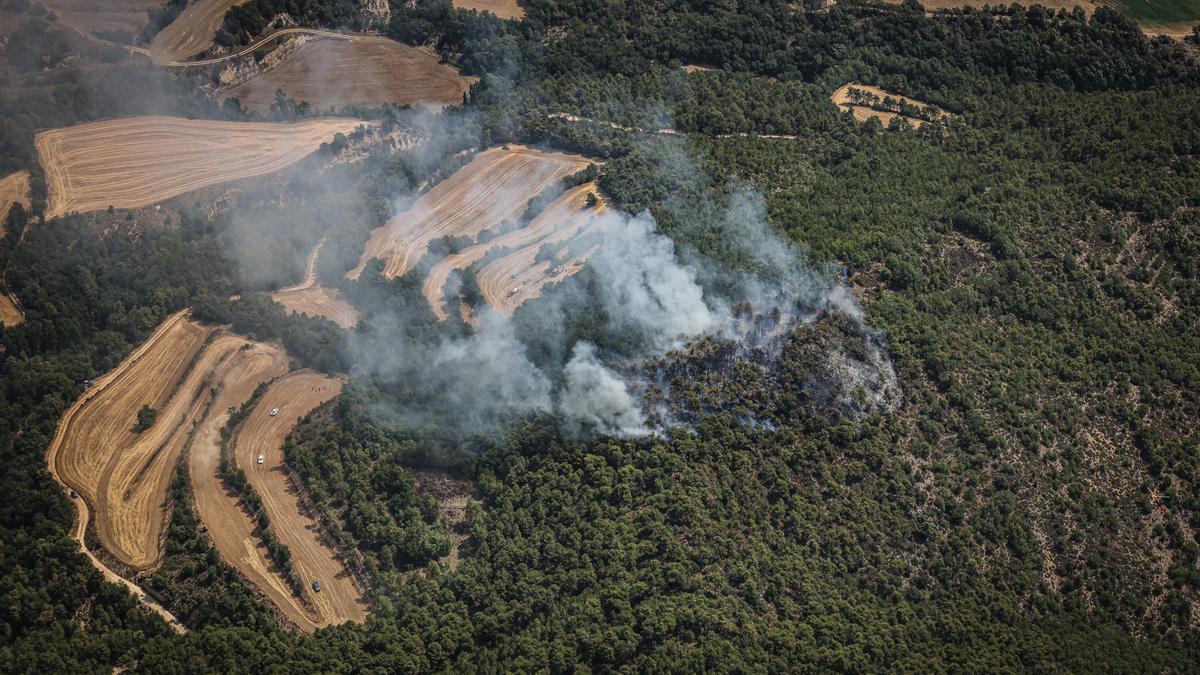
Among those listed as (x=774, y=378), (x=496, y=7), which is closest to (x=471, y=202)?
(x=496, y=7)

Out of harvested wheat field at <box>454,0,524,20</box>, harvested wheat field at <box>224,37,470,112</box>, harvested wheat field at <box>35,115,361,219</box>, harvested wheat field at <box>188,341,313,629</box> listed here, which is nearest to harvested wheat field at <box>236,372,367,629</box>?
harvested wheat field at <box>188,341,313,629</box>

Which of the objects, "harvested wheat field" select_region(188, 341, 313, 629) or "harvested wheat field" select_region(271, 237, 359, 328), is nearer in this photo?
"harvested wheat field" select_region(188, 341, 313, 629)

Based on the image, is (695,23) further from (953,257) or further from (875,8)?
(953,257)

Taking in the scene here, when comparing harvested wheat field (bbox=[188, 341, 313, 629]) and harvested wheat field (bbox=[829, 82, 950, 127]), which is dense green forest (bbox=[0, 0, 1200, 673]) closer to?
harvested wheat field (bbox=[829, 82, 950, 127])

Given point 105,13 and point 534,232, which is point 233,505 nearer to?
point 534,232

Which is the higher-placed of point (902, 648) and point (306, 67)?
point (306, 67)

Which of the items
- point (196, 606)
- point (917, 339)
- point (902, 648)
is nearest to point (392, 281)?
point (196, 606)
